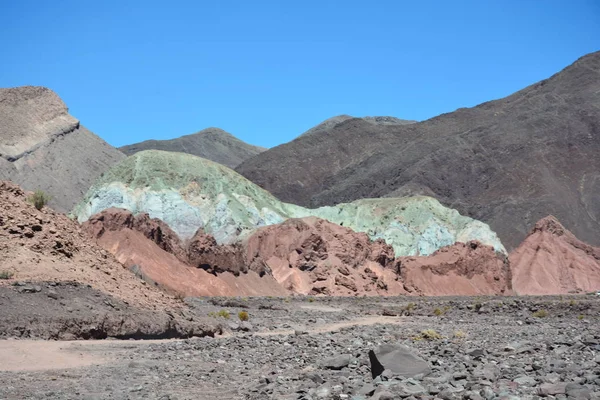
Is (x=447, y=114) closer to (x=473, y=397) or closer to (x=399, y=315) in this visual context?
(x=399, y=315)

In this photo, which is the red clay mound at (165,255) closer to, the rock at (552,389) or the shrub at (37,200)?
the shrub at (37,200)

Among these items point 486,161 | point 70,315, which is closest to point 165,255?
point 70,315

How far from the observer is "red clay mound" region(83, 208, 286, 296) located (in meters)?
50.8

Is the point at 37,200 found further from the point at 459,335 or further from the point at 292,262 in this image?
the point at 292,262

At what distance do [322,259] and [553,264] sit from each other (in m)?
33.2

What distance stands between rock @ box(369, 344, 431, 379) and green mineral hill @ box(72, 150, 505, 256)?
62218 mm

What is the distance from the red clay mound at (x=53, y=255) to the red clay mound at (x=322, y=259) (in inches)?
1468

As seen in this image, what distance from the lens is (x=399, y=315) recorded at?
133ft

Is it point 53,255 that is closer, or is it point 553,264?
point 53,255

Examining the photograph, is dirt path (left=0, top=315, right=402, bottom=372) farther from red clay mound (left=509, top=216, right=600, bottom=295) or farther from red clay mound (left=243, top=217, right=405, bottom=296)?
red clay mound (left=509, top=216, right=600, bottom=295)

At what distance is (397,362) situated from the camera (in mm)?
12922

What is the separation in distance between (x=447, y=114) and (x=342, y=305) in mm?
125259

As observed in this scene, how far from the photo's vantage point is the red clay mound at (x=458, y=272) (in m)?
73.4

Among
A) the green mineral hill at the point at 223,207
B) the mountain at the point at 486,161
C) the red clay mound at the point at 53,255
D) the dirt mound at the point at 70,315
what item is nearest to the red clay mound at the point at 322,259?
the green mineral hill at the point at 223,207
